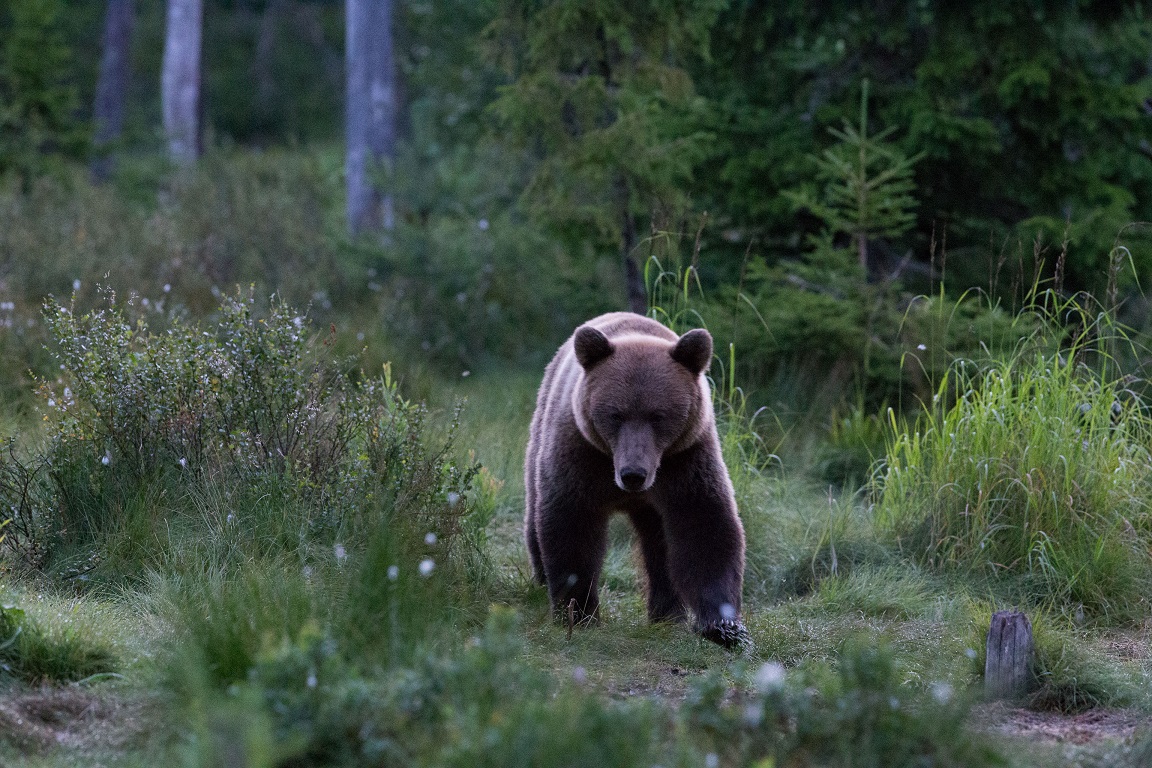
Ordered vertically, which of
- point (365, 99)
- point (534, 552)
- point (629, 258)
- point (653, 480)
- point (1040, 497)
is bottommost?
point (534, 552)

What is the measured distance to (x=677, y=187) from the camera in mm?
9211

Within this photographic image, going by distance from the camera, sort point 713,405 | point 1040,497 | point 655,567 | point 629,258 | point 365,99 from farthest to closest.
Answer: point 365,99, point 629,258, point 713,405, point 1040,497, point 655,567

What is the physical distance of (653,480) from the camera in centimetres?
472

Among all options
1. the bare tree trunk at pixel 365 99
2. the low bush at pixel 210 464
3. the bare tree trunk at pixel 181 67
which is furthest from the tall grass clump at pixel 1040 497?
the bare tree trunk at pixel 181 67

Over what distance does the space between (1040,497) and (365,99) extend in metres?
9.33

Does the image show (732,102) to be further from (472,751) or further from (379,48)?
(472,751)

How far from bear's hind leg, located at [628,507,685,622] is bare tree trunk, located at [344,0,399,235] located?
7898 mm

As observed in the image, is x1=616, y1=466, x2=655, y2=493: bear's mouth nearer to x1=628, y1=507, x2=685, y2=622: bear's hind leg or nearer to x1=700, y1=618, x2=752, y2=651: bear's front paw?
x1=700, y1=618, x2=752, y2=651: bear's front paw

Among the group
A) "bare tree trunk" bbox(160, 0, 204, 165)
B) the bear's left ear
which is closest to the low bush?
the bear's left ear

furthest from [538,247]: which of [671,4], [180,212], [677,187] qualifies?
[180,212]

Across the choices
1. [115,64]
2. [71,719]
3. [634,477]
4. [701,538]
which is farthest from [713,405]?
[115,64]

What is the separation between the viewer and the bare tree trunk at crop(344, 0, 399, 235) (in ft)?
42.3

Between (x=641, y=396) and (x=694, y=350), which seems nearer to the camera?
(x=641, y=396)

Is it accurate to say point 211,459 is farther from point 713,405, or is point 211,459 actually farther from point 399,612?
point 713,405
